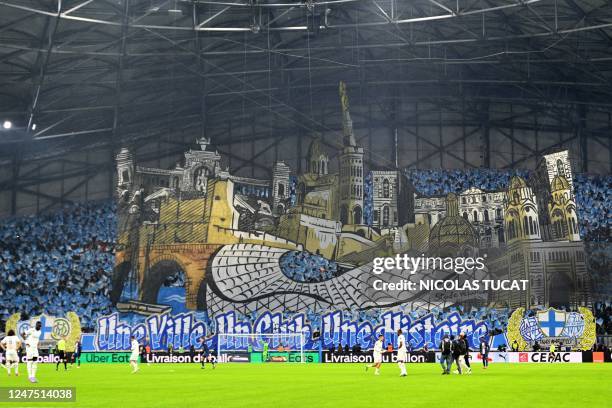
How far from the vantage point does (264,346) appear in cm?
5828

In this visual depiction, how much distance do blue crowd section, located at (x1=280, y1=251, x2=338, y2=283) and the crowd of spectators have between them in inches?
538

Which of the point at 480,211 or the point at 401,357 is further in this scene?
the point at 480,211

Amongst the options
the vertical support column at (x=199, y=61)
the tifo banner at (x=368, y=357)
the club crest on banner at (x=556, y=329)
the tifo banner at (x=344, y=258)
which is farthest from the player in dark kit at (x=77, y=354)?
the club crest on banner at (x=556, y=329)

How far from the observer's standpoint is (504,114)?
72.7 meters

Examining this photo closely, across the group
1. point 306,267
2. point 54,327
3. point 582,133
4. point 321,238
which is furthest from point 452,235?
point 54,327

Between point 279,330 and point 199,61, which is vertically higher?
point 199,61

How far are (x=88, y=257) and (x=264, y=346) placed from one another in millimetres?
17590

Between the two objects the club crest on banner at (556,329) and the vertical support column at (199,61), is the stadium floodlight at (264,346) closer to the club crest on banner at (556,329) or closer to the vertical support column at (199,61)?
the club crest on banner at (556,329)

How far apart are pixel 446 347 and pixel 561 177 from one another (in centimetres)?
3096

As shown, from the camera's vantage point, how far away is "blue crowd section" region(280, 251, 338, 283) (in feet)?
A: 202

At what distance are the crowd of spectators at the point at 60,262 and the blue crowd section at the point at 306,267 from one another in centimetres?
1366

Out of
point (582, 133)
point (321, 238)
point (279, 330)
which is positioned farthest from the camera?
point (582, 133)

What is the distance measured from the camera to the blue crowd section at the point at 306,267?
2422 inches

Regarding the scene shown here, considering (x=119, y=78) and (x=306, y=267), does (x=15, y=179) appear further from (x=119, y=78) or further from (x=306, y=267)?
(x=306, y=267)
